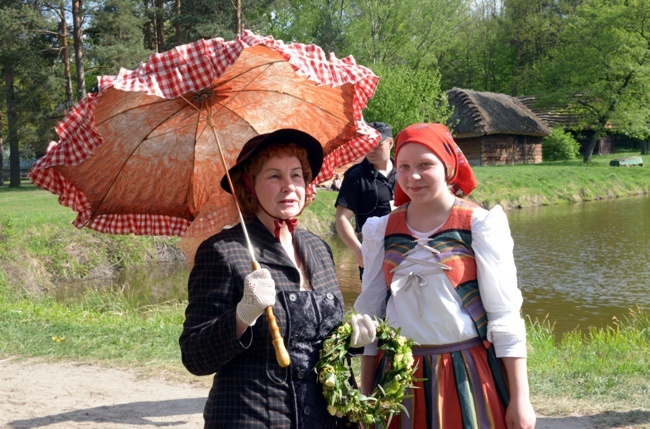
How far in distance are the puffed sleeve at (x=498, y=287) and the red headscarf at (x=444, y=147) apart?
0.86ft

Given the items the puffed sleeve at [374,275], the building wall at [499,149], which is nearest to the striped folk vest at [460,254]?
the puffed sleeve at [374,275]

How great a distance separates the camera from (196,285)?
101 inches

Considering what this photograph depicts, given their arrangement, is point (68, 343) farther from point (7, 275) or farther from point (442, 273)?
point (7, 275)

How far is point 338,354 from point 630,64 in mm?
42328

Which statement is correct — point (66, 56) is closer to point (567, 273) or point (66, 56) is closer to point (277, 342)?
point (567, 273)

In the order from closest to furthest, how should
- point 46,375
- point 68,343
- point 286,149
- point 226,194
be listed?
point 286,149 < point 226,194 < point 46,375 < point 68,343

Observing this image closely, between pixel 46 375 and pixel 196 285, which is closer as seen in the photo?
pixel 196 285

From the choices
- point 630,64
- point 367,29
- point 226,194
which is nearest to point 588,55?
point 630,64

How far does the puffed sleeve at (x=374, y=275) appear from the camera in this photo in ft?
9.99

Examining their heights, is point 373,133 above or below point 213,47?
below

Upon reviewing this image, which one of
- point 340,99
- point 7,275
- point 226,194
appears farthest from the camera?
point 7,275

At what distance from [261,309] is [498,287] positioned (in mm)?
917

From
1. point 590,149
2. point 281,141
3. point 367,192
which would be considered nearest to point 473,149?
point 590,149

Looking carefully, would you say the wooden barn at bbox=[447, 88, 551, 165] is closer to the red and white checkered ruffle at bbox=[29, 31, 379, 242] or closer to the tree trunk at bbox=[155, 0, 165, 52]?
the tree trunk at bbox=[155, 0, 165, 52]
